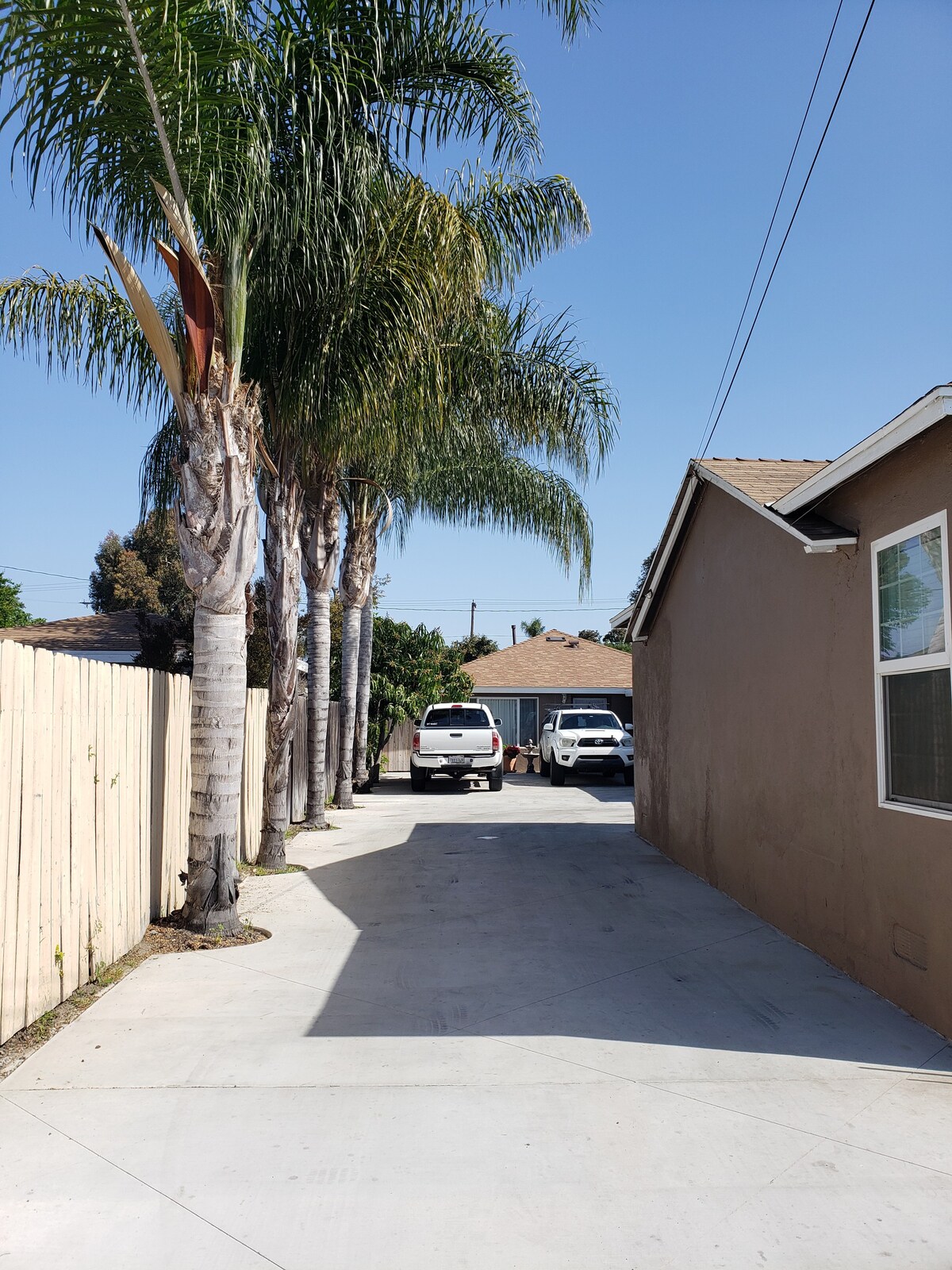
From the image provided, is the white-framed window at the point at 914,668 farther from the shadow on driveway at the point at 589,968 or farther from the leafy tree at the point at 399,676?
the leafy tree at the point at 399,676

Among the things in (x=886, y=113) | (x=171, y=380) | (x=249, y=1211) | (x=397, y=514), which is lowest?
(x=249, y=1211)

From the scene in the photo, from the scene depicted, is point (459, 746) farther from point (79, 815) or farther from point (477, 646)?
point (477, 646)

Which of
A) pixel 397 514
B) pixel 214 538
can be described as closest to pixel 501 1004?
pixel 214 538

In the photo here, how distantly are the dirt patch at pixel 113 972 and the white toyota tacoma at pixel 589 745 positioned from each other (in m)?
16.6

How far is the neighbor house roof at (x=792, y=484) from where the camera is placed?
5.59 metres

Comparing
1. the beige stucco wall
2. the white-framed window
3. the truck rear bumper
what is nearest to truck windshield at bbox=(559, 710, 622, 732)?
the truck rear bumper

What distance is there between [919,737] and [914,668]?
399mm

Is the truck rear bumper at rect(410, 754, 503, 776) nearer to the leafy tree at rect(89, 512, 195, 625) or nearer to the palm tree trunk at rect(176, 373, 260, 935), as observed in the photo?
the palm tree trunk at rect(176, 373, 260, 935)

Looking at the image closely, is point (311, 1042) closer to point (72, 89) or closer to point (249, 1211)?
point (249, 1211)

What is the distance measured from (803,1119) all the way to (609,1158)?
3.13 ft

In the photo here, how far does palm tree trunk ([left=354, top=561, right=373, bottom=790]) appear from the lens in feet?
71.8

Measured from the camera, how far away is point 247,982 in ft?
22.5

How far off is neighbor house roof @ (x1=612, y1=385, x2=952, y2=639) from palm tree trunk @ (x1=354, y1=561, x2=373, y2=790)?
9558 millimetres

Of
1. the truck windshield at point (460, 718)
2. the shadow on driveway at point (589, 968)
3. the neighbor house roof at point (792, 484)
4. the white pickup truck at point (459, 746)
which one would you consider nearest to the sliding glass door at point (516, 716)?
the truck windshield at point (460, 718)
